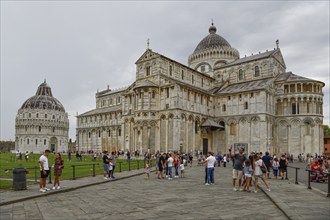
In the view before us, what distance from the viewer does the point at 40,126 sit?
347ft

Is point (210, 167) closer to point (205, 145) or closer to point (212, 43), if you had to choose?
point (205, 145)

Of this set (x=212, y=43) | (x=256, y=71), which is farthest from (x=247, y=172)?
(x=212, y=43)

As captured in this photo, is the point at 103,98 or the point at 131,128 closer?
the point at 131,128

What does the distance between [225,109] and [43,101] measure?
82931 mm

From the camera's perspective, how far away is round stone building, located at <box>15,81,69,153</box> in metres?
104

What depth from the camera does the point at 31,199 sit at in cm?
1067

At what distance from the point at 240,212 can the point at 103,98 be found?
7103 cm

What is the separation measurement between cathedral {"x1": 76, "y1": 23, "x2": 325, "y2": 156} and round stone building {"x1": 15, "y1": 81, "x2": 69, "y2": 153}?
69.6 meters

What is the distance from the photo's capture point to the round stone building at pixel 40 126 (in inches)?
4094

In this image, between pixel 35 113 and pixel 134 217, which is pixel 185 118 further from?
pixel 35 113

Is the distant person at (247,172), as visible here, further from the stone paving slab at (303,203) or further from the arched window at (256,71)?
the arched window at (256,71)

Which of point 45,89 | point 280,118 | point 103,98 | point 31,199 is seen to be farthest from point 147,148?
point 45,89

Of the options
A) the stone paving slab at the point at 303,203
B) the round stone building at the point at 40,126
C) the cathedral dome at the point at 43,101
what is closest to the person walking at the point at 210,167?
the stone paving slab at the point at 303,203

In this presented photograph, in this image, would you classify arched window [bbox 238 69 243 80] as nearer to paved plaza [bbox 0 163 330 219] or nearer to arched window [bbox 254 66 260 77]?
arched window [bbox 254 66 260 77]
